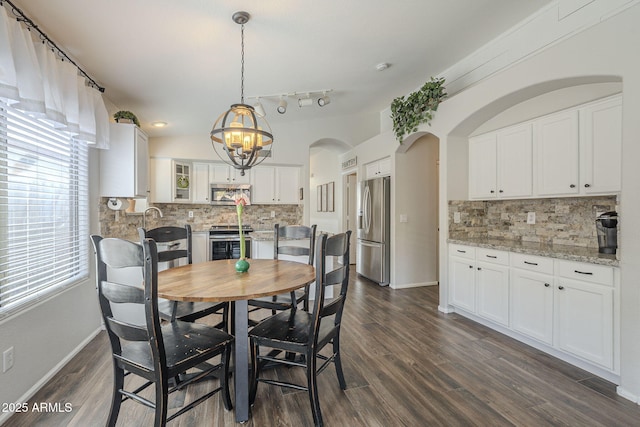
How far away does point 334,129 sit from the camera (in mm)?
5715

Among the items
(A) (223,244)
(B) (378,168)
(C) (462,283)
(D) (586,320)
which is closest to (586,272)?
(D) (586,320)

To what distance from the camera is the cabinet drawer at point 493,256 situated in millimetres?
2982

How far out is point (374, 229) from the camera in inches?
202

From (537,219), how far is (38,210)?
4.50 m

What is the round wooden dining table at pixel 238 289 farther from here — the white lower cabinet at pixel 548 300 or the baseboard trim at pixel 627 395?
the baseboard trim at pixel 627 395

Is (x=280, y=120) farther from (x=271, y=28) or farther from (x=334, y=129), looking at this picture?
(x=271, y=28)

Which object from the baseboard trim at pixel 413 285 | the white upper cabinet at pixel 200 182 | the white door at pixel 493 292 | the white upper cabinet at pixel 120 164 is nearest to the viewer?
the white door at pixel 493 292

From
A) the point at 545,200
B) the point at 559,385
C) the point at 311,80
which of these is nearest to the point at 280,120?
the point at 311,80

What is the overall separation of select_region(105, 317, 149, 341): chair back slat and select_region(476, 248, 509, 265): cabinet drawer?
300 cm

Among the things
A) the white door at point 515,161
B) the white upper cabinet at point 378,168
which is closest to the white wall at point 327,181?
the white upper cabinet at point 378,168

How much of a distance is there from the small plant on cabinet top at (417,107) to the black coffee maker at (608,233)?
2053 millimetres

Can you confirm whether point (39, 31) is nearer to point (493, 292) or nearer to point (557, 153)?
point (557, 153)

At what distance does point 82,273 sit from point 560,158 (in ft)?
14.7

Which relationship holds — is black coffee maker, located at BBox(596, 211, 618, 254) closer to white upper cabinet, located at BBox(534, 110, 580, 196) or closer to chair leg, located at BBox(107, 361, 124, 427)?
white upper cabinet, located at BBox(534, 110, 580, 196)
